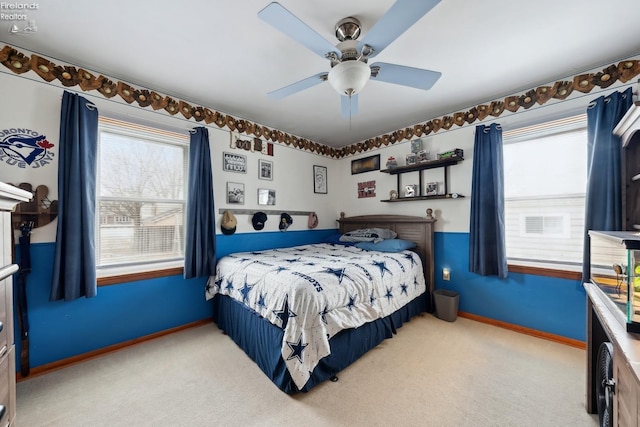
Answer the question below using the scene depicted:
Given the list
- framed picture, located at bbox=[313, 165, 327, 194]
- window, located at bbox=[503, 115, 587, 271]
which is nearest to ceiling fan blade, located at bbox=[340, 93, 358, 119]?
window, located at bbox=[503, 115, 587, 271]

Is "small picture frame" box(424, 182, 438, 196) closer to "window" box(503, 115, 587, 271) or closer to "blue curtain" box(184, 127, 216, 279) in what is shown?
"window" box(503, 115, 587, 271)

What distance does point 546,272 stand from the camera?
240cm

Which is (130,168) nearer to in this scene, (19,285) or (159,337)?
(19,285)

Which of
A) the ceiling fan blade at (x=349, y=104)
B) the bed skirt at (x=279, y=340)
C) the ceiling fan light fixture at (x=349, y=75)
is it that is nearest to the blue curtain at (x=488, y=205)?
the bed skirt at (x=279, y=340)

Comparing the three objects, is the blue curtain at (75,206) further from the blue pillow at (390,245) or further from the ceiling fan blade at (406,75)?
the blue pillow at (390,245)

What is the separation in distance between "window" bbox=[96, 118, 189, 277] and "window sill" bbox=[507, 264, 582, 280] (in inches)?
138

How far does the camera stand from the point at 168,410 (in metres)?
1.56

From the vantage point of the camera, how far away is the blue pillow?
9.91 ft

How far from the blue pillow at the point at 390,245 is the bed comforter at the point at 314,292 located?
17cm

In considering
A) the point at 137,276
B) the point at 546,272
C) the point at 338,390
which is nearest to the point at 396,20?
the point at 338,390

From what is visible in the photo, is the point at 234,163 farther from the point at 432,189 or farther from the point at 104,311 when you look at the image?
the point at 432,189

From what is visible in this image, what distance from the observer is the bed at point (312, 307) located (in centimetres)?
167

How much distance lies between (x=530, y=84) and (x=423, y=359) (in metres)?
2.73

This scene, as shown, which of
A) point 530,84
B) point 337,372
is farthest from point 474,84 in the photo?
point 337,372
